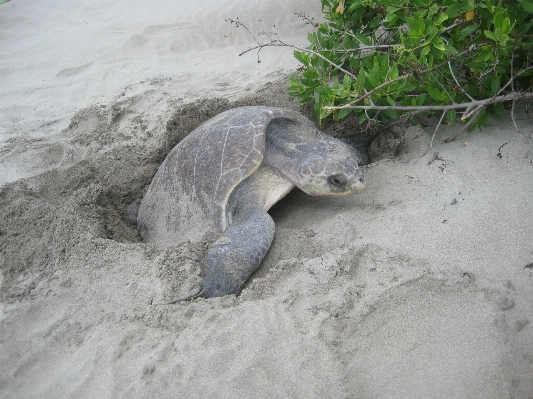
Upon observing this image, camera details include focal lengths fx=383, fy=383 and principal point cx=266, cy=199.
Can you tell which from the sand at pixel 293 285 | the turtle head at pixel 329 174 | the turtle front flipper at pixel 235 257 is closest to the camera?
the sand at pixel 293 285

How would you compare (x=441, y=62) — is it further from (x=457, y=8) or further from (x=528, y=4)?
(x=528, y=4)

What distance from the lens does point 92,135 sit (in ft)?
10.1

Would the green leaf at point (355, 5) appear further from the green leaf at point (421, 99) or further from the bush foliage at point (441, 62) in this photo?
the green leaf at point (421, 99)

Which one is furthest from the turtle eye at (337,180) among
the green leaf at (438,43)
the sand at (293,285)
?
the green leaf at (438,43)

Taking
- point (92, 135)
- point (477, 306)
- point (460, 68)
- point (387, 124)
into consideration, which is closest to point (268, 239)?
point (477, 306)

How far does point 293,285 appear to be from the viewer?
→ 156cm

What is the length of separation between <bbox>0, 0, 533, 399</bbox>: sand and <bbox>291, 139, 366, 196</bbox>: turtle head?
0.14m

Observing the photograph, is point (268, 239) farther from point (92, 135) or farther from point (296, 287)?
point (92, 135)

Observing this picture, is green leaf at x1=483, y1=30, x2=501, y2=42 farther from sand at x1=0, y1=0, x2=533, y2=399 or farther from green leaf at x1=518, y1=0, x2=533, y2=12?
sand at x1=0, y1=0, x2=533, y2=399

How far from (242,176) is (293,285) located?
717mm

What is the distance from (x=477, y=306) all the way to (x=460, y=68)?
1475mm

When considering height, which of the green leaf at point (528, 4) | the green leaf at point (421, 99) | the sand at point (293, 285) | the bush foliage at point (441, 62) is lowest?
the sand at point (293, 285)

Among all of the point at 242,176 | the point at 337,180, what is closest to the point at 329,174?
the point at 337,180

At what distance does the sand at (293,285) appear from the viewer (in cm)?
125
